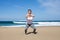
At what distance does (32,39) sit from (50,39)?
657 mm

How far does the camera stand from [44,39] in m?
7.00

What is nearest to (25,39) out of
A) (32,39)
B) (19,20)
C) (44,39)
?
(32,39)

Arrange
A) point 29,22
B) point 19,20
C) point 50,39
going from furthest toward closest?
point 19,20 → point 29,22 → point 50,39

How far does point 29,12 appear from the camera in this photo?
28.6 feet

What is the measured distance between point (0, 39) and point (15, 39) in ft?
1.82

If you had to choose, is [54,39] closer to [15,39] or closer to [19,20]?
[15,39]

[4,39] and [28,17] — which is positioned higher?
[28,17]

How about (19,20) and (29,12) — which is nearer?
(29,12)

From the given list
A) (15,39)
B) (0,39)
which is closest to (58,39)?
(15,39)

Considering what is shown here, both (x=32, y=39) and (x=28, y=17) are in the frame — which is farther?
(x=28, y=17)

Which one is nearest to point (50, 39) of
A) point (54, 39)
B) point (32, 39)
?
point (54, 39)

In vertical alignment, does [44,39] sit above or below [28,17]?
below

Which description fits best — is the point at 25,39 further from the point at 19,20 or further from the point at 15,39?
the point at 19,20

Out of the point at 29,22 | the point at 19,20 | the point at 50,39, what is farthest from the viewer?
the point at 19,20
